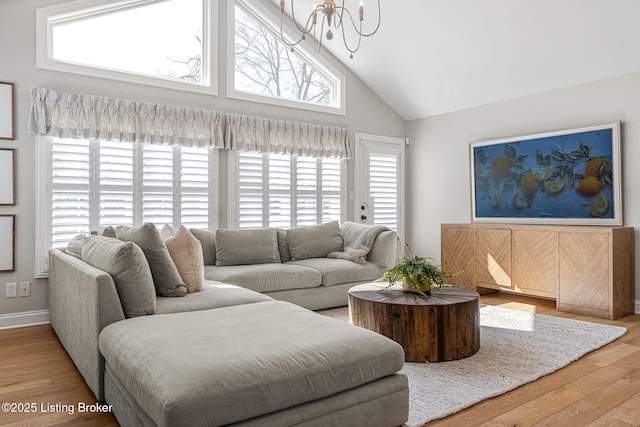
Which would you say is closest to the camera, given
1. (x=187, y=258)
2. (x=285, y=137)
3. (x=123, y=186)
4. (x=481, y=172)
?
(x=187, y=258)

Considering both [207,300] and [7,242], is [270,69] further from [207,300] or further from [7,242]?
[207,300]

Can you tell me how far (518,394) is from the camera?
238 centimetres

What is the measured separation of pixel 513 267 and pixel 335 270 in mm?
1958

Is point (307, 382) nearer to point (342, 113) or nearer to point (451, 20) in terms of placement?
point (451, 20)

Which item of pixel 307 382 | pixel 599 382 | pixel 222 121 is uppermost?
pixel 222 121

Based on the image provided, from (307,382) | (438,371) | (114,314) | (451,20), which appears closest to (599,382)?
(438,371)

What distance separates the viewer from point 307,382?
5.37ft

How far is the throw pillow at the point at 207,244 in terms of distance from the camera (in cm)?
436

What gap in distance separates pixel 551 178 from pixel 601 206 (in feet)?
1.90

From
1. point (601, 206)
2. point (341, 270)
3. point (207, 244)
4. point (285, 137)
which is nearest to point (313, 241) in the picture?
point (341, 270)

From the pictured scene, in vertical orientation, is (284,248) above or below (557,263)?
above

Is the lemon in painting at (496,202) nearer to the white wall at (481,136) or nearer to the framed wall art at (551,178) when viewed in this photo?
the framed wall art at (551,178)

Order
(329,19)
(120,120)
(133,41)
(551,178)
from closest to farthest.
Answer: (329,19) < (120,120) < (133,41) < (551,178)

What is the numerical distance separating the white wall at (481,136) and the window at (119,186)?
121 inches
